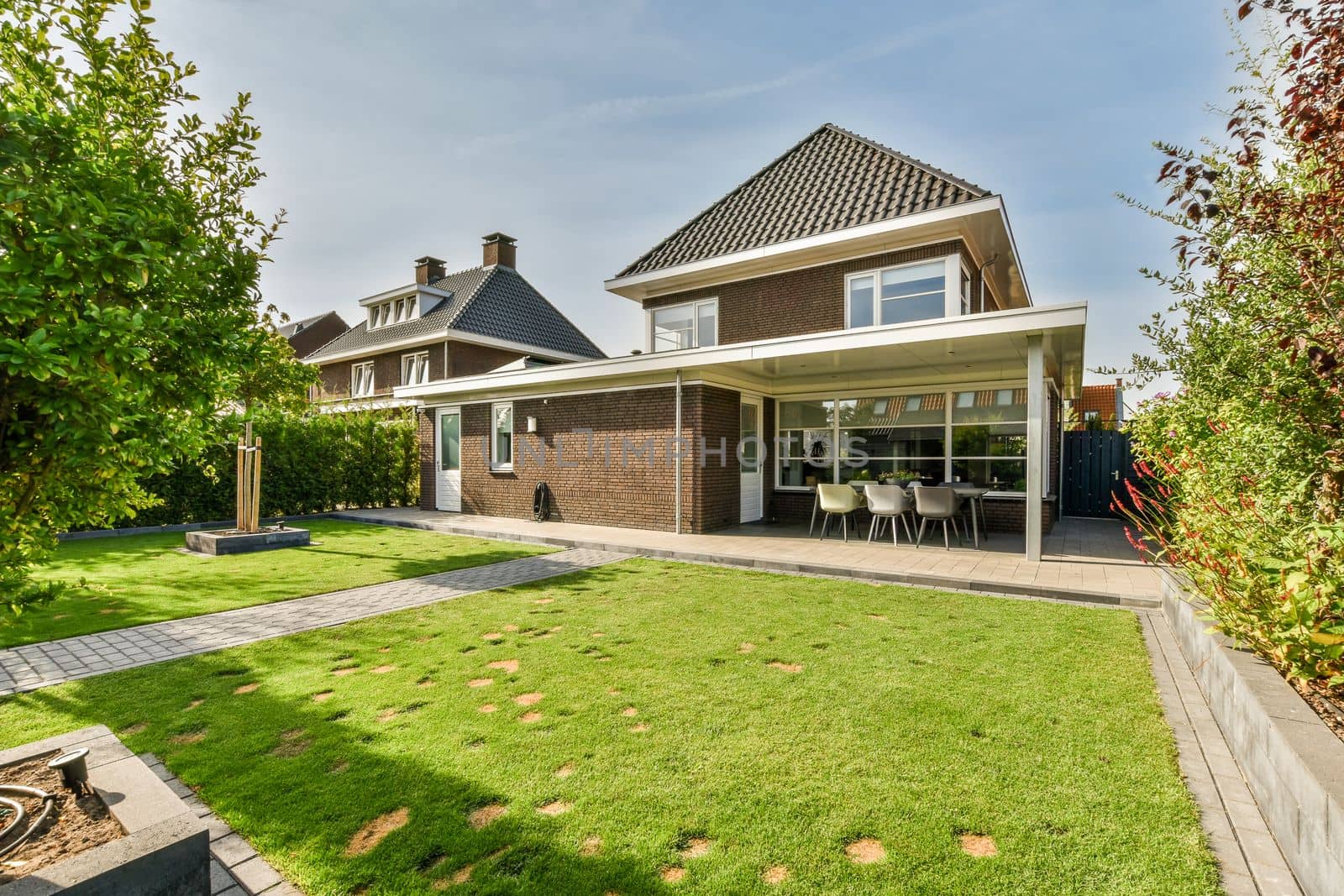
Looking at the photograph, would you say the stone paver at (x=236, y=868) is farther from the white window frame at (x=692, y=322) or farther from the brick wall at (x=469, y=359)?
the brick wall at (x=469, y=359)

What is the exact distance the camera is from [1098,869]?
2.13 meters

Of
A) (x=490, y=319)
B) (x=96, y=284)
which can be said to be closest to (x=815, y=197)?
(x=96, y=284)

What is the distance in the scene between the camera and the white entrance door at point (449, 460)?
48.5 feet

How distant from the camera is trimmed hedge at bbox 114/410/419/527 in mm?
11875

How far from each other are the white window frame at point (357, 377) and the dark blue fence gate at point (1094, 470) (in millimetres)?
23046

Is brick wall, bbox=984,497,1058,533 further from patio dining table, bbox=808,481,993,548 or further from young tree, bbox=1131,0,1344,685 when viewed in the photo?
young tree, bbox=1131,0,1344,685

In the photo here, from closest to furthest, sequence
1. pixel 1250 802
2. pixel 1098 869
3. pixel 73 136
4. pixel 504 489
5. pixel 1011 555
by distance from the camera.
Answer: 1. pixel 73 136
2. pixel 1098 869
3. pixel 1250 802
4. pixel 1011 555
5. pixel 504 489

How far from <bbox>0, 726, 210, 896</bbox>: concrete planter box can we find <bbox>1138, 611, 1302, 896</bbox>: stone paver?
3.40 metres

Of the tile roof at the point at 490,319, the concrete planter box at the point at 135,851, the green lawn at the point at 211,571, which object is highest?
the tile roof at the point at 490,319

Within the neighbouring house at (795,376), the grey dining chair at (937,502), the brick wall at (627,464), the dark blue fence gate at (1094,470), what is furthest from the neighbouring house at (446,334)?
the dark blue fence gate at (1094,470)

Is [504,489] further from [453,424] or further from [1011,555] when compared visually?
[1011,555]

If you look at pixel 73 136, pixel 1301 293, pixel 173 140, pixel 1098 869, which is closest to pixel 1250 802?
pixel 1098 869

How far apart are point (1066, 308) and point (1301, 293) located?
479cm

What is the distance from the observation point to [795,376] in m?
11.5
